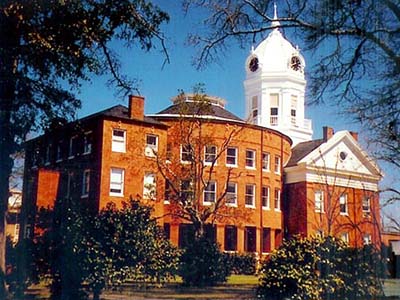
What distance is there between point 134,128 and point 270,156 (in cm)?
115

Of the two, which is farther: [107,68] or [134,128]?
[107,68]

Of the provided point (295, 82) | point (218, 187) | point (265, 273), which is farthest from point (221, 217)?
point (295, 82)

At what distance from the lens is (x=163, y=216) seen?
4664 mm

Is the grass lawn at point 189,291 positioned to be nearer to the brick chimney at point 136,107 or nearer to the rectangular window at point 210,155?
the rectangular window at point 210,155

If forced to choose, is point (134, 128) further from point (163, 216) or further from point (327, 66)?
point (327, 66)

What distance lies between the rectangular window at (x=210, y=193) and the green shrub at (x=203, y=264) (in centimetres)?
31

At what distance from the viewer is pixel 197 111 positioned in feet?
15.7

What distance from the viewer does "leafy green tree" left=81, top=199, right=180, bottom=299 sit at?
4.65 meters

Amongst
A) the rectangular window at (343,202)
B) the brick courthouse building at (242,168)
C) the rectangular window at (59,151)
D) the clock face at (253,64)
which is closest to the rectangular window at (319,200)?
the brick courthouse building at (242,168)

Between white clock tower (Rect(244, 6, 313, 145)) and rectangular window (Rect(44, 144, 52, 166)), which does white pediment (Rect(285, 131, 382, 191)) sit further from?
rectangular window (Rect(44, 144, 52, 166))

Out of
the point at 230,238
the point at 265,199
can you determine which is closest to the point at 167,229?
the point at 230,238

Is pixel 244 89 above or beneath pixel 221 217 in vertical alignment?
above

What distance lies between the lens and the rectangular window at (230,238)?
15.1 feet

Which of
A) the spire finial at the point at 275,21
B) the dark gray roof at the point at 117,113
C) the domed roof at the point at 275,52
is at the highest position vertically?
the spire finial at the point at 275,21
